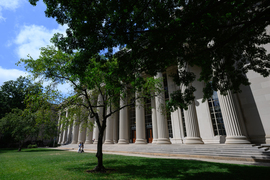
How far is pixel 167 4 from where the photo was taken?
19.2 feet

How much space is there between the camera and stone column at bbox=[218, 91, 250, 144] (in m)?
12.6

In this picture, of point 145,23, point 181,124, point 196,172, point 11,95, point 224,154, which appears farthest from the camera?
point 11,95

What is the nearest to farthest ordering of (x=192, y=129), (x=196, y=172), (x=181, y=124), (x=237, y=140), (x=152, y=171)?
(x=196, y=172) < (x=152, y=171) < (x=237, y=140) < (x=192, y=129) < (x=181, y=124)

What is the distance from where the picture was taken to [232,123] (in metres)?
13.3

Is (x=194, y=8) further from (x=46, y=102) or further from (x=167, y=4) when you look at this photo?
(x=46, y=102)

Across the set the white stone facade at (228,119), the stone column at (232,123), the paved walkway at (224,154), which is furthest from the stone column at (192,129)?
the stone column at (232,123)

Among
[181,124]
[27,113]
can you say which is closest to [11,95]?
[27,113]

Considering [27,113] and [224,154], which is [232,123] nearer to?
[224,154]

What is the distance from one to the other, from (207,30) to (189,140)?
13.5 meters

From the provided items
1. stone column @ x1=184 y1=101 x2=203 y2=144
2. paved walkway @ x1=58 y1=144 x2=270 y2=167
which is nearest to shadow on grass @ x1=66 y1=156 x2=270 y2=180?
paved walkway @ x1=58 y1=144 x2=270 y2=167

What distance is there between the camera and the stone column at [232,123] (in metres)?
12.6

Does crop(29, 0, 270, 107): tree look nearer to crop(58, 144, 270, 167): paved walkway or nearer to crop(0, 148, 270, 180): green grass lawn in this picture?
crop(0, 148, 270, 180): green grass lawn

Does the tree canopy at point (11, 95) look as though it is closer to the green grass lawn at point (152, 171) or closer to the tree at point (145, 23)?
the green grass lawn at point (152, 171)

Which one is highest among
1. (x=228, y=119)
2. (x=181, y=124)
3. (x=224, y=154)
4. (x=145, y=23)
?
(x=145, y=23)
